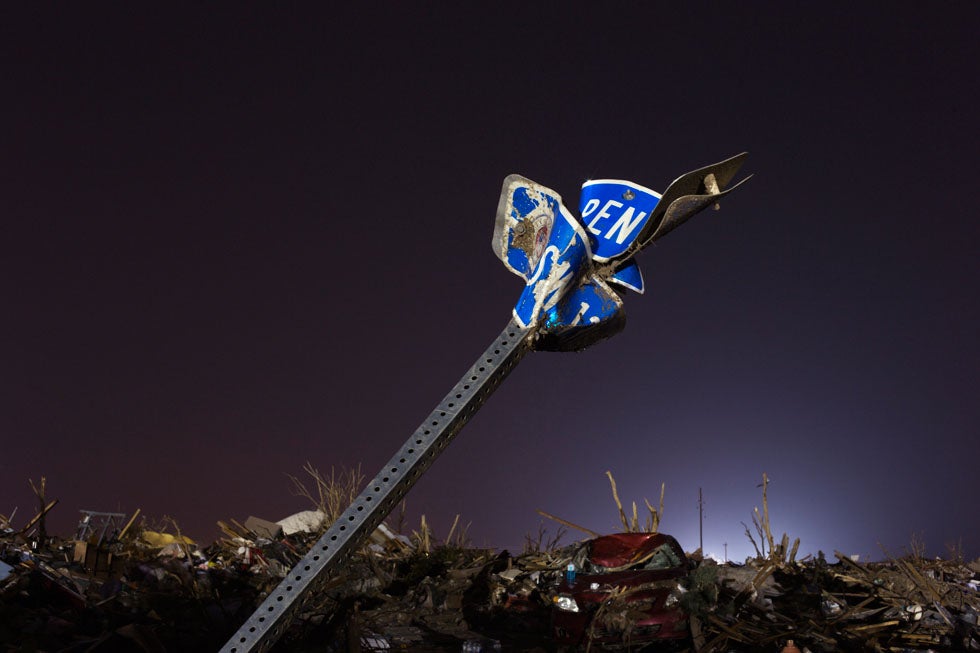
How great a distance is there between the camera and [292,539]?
30.2ft

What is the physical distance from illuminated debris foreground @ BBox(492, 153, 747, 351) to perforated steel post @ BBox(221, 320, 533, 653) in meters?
0.17

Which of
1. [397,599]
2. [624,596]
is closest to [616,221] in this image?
[624,596]

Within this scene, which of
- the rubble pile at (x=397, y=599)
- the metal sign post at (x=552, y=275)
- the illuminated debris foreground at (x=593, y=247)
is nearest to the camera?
the metal sign post at (x=552, y=275)

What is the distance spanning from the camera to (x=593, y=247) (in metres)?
2.94

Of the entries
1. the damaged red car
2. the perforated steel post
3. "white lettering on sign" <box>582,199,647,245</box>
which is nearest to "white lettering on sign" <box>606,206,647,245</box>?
"white lettering on sign" <box>582,199,647,245</box>

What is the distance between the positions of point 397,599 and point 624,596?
3.06 metres

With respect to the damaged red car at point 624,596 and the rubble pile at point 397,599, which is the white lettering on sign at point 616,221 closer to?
the rubble pile at point 397,599

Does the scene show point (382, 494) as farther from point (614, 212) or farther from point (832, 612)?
point (832, 612)

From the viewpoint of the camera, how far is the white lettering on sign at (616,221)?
2.89 metres

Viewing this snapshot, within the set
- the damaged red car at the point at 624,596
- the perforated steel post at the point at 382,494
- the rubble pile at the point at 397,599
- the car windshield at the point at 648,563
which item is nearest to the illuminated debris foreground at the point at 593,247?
the perforated steel post at the point at 382,494

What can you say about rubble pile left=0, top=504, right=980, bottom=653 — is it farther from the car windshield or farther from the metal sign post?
the metal sign post

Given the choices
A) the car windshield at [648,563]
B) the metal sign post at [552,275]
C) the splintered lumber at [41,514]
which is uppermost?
the car windshield at [648,563]

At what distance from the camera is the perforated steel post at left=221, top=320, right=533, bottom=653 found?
92.4 inches

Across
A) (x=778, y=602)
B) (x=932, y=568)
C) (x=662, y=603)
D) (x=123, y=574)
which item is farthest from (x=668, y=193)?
(x=932, y=568)
